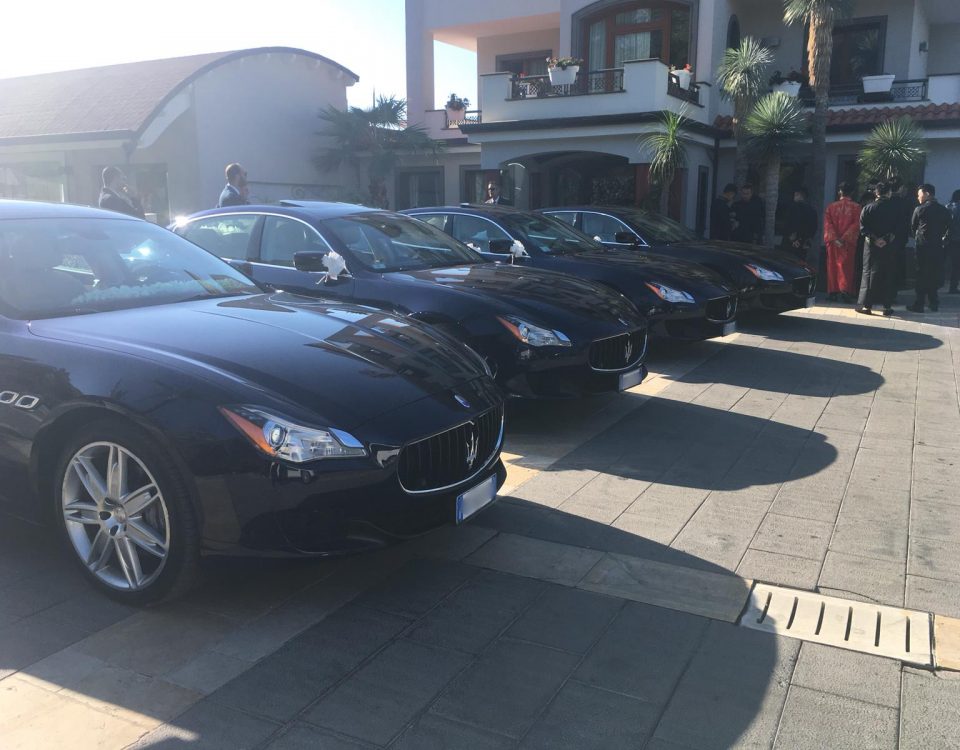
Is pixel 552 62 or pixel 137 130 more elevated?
pixel 552 62

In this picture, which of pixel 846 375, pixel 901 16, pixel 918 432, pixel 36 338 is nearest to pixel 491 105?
pixel 901 16

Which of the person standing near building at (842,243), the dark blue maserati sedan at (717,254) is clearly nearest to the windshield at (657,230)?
the dark blue maserati sedan at (717,254)

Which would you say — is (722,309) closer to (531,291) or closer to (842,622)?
(531,291)

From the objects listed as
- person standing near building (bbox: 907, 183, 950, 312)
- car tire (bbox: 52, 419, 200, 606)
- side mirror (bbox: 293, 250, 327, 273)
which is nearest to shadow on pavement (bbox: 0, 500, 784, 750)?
car tire (bbox: 52, 419, 200, 606)

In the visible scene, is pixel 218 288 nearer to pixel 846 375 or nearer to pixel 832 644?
pixel 832 644

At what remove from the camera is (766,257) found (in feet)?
34.6

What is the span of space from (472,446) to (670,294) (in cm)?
495

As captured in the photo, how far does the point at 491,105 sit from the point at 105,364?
612 inches

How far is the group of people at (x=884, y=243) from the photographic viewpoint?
11.1 meters

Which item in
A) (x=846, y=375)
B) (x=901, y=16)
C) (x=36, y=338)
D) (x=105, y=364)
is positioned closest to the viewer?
(x=105, y=364)

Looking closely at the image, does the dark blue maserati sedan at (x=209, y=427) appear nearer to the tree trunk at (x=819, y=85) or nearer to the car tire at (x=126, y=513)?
the car tire at (x=126, y=513)

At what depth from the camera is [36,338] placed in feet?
11.5

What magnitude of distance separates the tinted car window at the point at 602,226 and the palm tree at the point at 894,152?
6804mm

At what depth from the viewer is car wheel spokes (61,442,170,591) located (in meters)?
3.21
